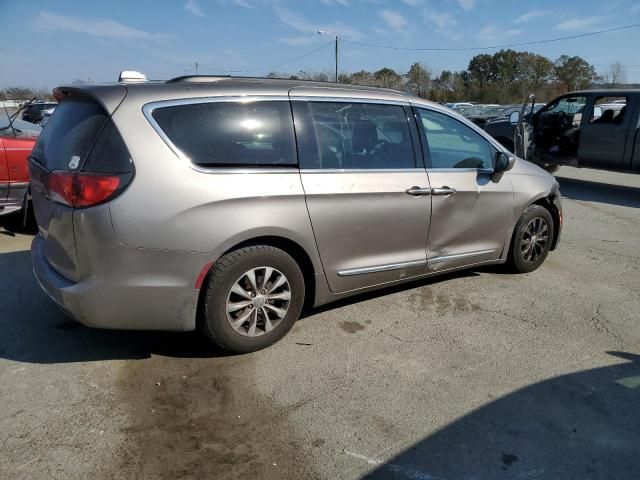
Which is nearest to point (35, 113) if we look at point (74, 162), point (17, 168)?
point (17, 168)

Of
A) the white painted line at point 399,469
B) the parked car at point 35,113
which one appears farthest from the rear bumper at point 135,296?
the parked car at point 35,113

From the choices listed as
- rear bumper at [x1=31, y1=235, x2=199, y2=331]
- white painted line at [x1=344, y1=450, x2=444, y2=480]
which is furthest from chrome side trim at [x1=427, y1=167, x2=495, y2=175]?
white painted line at [x1=344, y1=450, x2=444, y2=480]

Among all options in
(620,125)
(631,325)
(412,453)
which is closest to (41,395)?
(412,453)

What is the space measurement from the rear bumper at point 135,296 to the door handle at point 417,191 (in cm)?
181

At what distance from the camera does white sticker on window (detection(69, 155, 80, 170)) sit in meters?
3.02

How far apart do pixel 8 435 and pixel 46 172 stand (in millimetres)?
1564

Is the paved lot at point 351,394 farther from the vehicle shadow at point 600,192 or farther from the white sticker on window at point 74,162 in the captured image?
the vehicle shadow at point 600,192

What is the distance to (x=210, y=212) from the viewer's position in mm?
3078

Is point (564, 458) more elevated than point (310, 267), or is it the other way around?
point (310, 267)

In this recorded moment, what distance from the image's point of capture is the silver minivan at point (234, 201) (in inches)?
117

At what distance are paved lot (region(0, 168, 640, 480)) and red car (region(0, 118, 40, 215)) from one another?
156 centimetres

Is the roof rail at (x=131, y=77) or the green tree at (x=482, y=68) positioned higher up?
the green tree at (x=482, y=68)

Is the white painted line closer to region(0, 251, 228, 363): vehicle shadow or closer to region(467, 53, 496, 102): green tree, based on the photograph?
region(0, 251, 228, 363): vehicle shadow

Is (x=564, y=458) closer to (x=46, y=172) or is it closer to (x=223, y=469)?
(x=223, y=469)
